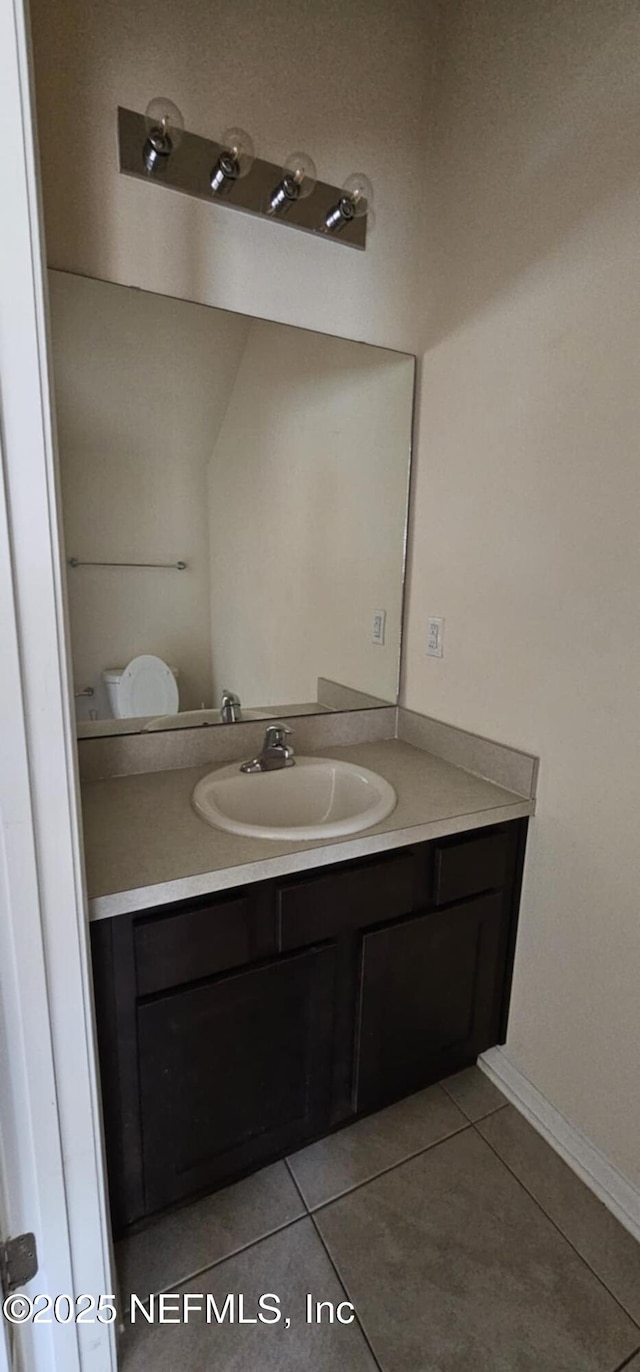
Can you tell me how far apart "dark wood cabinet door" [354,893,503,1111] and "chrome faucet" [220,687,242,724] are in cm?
66

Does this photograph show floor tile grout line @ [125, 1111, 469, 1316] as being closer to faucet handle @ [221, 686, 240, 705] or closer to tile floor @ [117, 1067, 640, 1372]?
tile floor @ [117, 1067, 640, 1372]

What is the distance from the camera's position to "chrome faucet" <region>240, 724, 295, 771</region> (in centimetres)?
150

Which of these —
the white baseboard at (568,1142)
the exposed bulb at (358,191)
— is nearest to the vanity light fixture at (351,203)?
the exposed bulb at (358,191)

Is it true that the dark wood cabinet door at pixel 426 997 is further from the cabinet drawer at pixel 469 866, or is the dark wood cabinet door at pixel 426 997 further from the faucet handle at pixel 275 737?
the faucet handle at pixel 275 737

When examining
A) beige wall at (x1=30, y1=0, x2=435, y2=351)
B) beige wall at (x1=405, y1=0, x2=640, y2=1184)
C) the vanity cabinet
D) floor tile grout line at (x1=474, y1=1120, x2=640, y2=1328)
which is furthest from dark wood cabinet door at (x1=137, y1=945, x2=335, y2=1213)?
beige wall at (x1=30, y1=0, x2=435, y2=351)

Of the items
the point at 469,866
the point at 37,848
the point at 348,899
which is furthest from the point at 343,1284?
the point at 37,848

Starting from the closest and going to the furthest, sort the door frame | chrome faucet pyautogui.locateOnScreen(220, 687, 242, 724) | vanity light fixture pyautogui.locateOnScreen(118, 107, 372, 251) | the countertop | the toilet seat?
the door frame, the countertop, vanity light fixture pyautogui.locateOnScreen(118, 107, 372, 251), the toilet seat, chrome faucet pyautogui.locateOnScreen(220, 687, 242, 724)

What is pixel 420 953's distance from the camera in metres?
1.34

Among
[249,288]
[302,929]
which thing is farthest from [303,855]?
[249,288]

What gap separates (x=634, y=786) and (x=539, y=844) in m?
0.31

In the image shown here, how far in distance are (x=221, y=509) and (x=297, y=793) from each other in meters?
0.76

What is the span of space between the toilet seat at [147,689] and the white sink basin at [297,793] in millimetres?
228

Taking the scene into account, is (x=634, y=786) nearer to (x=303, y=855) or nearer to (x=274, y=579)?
(x=303, y=855)

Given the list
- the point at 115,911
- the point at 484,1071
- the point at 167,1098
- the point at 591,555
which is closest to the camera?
the point at 115,911
